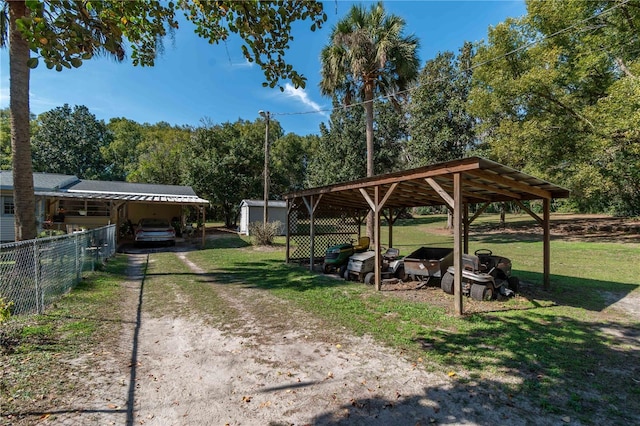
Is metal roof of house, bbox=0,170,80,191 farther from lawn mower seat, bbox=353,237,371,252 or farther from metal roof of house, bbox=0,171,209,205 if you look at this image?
lawn mower seat, bbox=353,237,371,252

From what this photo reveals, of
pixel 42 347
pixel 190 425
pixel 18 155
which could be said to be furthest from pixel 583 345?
pixel 18 155

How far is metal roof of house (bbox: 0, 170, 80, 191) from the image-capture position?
14144 millimetres

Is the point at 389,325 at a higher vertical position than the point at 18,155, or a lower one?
lower

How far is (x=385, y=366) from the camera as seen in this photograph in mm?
3375

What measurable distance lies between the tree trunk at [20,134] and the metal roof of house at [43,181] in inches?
374

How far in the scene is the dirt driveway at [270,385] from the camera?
97.5 inches

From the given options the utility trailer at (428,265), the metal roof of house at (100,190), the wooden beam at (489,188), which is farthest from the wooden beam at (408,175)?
the metal roof of house at (100,190)

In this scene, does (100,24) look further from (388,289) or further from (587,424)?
(388,289)

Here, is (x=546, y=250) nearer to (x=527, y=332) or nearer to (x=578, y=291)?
(x=578, y=291)

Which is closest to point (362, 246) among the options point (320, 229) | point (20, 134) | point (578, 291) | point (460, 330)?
point (320, 229)

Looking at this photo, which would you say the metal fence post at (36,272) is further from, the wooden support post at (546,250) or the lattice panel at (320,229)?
the wooden support post at (546,250)

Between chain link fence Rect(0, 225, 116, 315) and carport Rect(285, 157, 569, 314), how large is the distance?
235 inches

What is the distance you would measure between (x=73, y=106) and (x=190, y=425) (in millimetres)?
46072

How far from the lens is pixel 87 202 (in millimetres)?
17656
